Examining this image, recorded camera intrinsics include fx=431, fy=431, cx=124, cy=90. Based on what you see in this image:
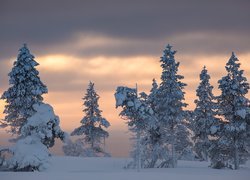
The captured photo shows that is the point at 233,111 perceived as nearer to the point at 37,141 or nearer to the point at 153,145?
the point at 153,145

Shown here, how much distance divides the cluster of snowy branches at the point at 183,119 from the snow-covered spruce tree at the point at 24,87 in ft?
32.1

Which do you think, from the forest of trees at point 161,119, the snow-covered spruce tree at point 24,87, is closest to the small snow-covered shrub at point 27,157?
the forest of trees at point 161,119

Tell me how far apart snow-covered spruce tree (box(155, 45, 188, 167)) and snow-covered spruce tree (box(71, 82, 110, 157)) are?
14.2 m

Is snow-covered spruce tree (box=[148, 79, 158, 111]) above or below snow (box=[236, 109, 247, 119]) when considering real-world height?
above

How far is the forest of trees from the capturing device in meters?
39.1

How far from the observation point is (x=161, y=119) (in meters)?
53.6

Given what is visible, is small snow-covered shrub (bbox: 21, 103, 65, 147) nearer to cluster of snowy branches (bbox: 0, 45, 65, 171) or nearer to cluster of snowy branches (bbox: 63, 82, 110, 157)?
cluster of snowy branches (bbox: 0, 45, 65, 171)

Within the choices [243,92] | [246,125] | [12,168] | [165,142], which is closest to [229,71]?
[243,92]

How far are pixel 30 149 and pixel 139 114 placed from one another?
11658 mm

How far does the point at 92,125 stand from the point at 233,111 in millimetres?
25158

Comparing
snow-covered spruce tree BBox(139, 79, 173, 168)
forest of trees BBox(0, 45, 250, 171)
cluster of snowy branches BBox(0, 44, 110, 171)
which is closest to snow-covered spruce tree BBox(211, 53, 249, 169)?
forest of trees BBox(0, 45, 250, 171)

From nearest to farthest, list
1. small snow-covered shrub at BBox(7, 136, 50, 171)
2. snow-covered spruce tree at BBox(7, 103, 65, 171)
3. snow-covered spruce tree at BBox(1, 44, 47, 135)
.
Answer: small snow-covered shrub at BBox(7, 136, 50, 171)
snow-covered spruce tree at BBox(7, 103, 65, 171)
snow-covered spruce tree at BBox(1, 44, 47, 135)

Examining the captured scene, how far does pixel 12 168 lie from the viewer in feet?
123

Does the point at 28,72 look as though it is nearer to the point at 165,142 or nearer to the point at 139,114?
the point at 139,114
